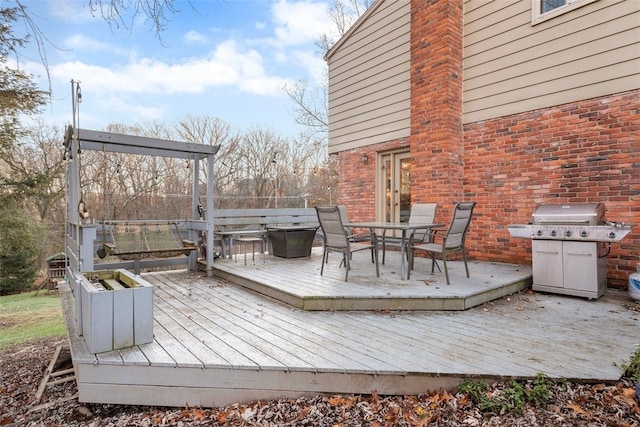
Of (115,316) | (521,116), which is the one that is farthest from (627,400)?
(521,116)

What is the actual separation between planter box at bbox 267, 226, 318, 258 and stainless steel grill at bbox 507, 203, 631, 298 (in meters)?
3.25

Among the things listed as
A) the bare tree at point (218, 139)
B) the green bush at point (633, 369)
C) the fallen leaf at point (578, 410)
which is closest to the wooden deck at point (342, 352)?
the green bush at point (633, 369)

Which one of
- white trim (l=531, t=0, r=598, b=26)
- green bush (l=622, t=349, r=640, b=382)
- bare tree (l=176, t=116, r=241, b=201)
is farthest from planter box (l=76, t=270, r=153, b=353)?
bare tree (l=176, t=116, r=241, b=201)

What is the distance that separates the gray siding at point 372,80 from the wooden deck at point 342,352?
4.05 metres

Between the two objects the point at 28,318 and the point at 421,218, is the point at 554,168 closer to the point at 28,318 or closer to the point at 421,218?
the point at 421,218

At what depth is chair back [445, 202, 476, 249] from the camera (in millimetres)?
3838

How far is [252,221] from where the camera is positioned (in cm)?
646

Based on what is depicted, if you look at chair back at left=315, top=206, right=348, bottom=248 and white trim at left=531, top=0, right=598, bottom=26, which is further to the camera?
white trim at left=531, top=0, right=598, bottom=26

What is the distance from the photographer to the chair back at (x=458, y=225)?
3.84 m

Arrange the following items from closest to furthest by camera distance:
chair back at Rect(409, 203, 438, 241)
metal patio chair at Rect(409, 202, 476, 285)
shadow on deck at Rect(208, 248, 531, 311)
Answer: shadow on deck at Rect(208, 248, 531, 311) → metal patio chair at Rect(409, 202, 476, 285) → chair back at Rect(409, 203, 438, 241)

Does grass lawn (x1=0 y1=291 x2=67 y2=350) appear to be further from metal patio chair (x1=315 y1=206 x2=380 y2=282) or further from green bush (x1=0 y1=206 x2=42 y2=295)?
metal patio chair (x1=315 y1=206 x2=380 y2=282)

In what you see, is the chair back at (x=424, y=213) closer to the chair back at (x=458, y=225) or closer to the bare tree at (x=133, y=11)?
the chair back at (x=458, y=225)

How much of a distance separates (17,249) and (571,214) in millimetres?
11186

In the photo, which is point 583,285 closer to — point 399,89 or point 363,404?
point 363,404
